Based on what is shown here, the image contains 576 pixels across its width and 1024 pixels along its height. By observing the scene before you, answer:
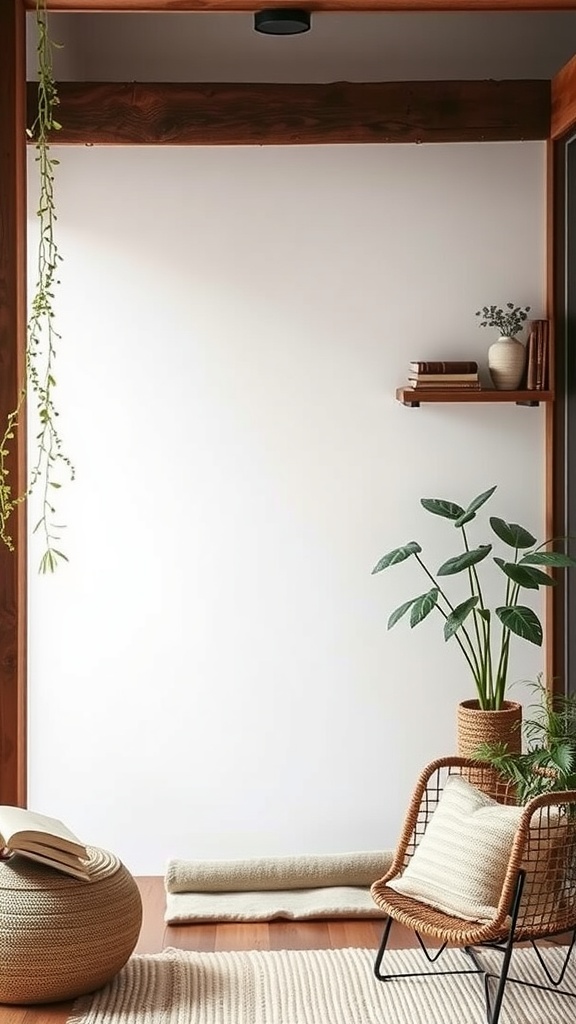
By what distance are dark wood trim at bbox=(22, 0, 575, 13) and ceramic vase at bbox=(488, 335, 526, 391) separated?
41.9 inches

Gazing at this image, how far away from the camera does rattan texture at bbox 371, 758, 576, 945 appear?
10.7 feet

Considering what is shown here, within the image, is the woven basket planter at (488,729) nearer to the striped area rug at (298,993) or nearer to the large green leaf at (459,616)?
the large green leaf at (459,616)

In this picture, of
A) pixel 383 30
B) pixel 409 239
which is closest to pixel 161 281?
pixel 409 239

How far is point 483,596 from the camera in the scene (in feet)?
15.4

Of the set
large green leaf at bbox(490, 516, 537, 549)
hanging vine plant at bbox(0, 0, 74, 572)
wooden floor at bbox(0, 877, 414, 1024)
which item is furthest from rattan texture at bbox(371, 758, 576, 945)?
hanging vine plant at bbox(0, 0, 74, 572)

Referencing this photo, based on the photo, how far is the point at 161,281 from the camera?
464 centimetres

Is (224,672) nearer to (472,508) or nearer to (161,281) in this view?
(472,508)

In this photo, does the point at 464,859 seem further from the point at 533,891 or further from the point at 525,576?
the point at 525,576

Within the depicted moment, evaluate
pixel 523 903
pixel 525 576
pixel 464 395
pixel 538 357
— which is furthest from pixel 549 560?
pixel 523 903

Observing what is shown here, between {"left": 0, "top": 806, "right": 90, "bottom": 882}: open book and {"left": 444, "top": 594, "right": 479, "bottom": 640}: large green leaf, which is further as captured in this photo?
{"left": 444, "top": 594, "right": 479, "bottom": 640}: large green leaf

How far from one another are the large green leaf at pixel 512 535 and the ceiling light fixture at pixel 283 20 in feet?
5.30

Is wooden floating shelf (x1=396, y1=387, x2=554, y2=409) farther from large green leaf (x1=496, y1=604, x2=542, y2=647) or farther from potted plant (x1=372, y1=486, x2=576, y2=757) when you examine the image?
large green leaf (x1=496, y1=604, x2=542, y2=647)

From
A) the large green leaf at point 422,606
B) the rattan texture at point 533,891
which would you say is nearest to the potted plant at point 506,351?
the large green leaf at point 422,606

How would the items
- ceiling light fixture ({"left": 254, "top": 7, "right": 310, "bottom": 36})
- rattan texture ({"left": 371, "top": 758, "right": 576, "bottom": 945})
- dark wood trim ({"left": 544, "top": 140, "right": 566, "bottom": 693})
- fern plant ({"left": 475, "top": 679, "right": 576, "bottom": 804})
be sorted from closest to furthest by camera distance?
1. rattan texture ({"left": 371, "top": 758, "right": 576, "bottom": 945})
2. fern plant ({"left": 475, "top": 679, "right": 576, "bottom": 804})
3. ceiling light fixture ({"left": 254, "top": 7, "right": 310, "bottom": 36})
4. dark wood trim ({"left": 544, "top": 140, "right": 566, "bottom": 693})
